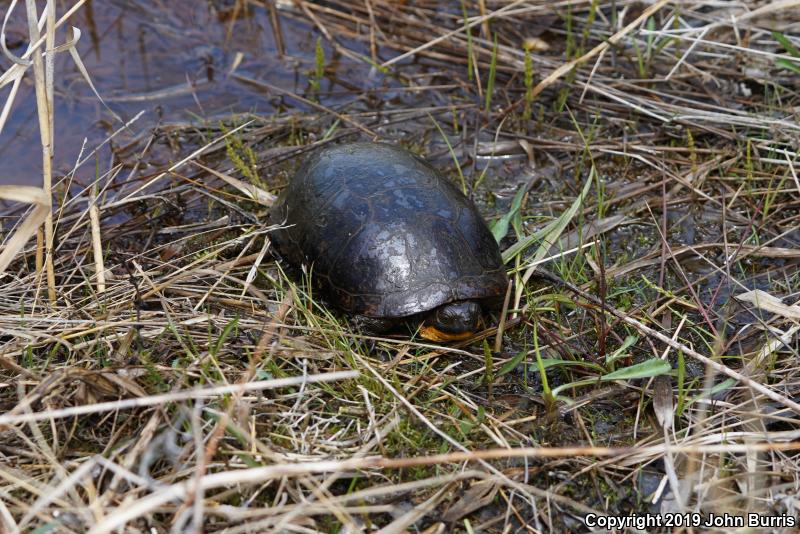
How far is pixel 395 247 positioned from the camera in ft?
10.5

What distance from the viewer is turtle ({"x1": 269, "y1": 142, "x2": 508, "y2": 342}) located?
3.17m

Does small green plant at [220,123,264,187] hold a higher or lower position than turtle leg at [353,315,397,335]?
higher

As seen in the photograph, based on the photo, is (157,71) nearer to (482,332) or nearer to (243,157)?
(243,157)

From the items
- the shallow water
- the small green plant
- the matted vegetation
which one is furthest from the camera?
the shallow water

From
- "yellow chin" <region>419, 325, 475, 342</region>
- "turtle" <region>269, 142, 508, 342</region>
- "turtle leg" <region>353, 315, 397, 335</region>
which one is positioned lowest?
"yellow chin" <region>419, 325, 475, 342</region>

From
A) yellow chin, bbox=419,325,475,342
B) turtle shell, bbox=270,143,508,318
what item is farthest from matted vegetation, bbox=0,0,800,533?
turtle shell, bbox=270,143,508,318

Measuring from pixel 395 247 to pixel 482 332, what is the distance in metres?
0.54

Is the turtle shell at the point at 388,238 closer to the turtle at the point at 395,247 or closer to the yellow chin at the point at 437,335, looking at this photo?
the turtle at the point at 395,247

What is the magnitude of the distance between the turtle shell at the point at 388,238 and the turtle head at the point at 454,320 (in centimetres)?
4

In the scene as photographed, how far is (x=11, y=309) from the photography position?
309 centimetres

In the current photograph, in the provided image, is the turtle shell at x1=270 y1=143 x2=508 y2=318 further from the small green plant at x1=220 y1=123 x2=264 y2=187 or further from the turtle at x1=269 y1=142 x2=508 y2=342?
the small green plant at x1=220 y1=123 x2=264 y2=187

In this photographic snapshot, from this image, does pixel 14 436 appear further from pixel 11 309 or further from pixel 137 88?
pixel 137 88

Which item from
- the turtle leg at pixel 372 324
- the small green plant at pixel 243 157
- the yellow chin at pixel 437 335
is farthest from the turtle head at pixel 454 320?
the small green plant at pixel 243 157

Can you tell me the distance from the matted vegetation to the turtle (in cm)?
13
